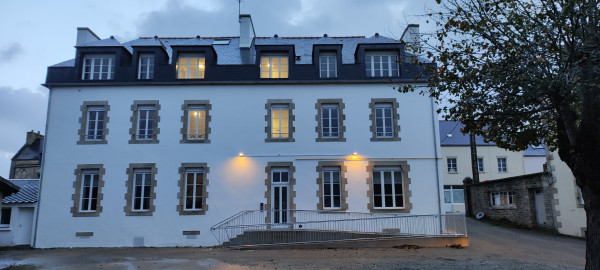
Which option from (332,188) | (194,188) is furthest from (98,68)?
(332,188)

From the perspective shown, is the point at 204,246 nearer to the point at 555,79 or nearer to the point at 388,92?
the point at 388,92

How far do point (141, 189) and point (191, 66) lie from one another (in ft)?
16.3

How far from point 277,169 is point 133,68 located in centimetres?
672

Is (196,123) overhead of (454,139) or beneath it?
beneath

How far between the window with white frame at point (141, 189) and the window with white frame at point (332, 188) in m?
6.34

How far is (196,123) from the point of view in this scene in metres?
16.1

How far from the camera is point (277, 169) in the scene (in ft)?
51.5

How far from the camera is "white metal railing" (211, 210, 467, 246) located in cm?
1397

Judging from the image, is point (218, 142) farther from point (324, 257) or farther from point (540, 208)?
point (540, 208)

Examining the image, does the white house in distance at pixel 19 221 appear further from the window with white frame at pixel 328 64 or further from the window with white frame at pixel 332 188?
the window with white frame at pixel 328 64

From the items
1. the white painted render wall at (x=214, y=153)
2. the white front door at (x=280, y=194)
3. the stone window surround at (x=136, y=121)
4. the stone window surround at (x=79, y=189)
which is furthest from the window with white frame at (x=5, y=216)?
the white front door at (x=280, y=194)

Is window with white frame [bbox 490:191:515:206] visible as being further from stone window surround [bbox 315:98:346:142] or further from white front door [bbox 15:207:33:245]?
white front door [bbox 15:207:33:245]

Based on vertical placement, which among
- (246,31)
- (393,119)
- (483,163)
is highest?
(246,31)

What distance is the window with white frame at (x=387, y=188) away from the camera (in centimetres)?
1548
